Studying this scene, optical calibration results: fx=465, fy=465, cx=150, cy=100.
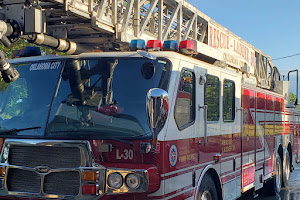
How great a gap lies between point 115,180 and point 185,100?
126 centimetres

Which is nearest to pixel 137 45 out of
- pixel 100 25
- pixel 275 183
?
pixel 100 25

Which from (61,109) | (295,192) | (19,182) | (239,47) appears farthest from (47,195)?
(295,192)

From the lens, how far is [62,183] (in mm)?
4250

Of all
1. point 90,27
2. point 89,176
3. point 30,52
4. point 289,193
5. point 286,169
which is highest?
point 90,27

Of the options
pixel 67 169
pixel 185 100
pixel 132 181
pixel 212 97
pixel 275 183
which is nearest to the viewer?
pixel 132 181

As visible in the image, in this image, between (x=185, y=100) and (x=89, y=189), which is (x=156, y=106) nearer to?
(x=89, y=189)

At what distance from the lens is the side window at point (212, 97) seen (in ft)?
18.1

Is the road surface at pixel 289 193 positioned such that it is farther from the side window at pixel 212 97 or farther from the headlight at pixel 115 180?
the headlight at pixel 115 180

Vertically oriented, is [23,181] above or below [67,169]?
below

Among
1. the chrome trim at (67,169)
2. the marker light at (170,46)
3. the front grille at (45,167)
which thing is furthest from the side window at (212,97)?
the front grille at (45,167)

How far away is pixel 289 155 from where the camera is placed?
37.0 ft

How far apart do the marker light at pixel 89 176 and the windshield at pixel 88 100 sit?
0.33 meters

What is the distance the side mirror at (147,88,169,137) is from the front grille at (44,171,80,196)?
2.85 ft

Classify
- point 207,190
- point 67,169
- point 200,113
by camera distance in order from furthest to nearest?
point 207,190 < point 200,113 < point 67,169
